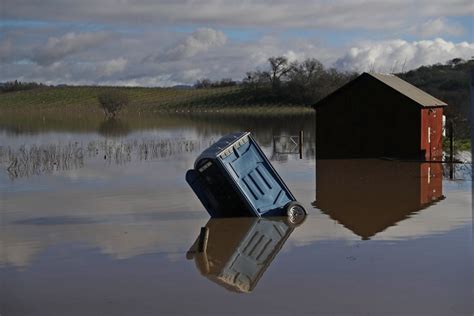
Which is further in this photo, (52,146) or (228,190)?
(52,146)

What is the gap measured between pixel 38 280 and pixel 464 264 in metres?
6.76

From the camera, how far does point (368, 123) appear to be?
30688mm

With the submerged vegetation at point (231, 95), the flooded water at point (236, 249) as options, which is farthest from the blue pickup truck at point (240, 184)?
the submerged vegetation at point (231, 95)

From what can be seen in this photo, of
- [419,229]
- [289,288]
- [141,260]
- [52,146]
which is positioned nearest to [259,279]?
[289,288]

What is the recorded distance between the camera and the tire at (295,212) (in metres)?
16.1

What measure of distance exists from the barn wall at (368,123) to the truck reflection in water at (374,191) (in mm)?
1244

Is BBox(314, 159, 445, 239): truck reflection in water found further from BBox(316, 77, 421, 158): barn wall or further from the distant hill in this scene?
the distant hill

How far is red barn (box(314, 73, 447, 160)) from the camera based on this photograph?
29453mm

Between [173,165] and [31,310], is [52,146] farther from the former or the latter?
[31,310]

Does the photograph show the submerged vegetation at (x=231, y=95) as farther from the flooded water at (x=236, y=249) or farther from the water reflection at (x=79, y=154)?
the flooded water at (x=236, y=249)

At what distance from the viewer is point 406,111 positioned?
2952 cm

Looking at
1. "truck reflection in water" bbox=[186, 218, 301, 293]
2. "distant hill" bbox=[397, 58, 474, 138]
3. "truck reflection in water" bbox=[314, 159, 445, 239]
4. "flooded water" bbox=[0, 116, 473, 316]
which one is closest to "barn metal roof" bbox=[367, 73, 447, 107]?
"truck reflection in water" bbox=[314, 159, 445, 239]

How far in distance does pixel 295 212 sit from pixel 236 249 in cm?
293

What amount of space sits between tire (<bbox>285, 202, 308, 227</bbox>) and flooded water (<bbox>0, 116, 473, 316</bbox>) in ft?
1.23
